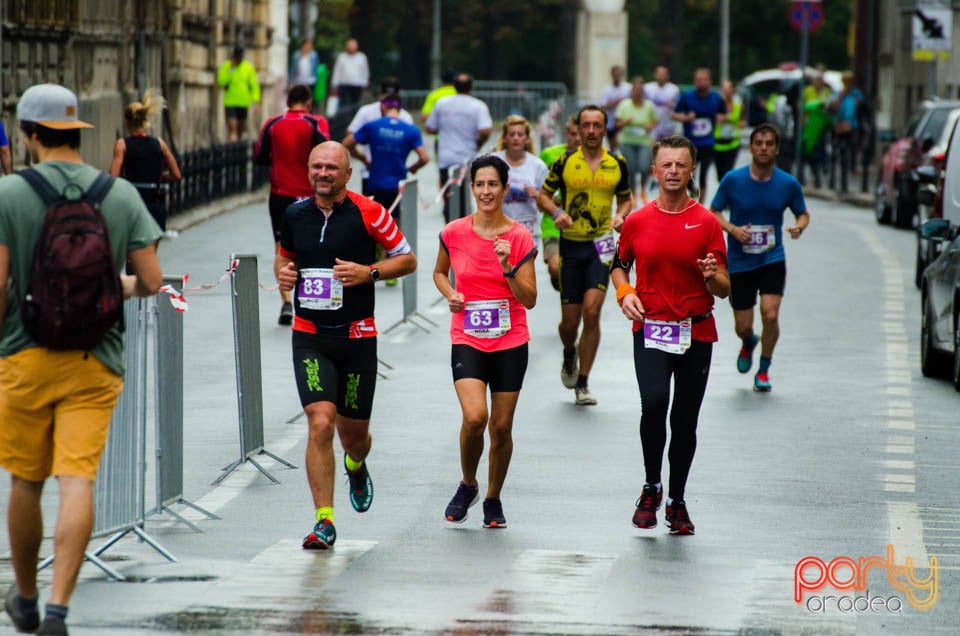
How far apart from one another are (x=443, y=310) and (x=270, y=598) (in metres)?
11.3

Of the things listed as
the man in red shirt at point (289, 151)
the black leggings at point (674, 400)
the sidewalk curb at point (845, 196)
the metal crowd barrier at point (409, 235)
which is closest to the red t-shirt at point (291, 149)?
the man in red shirt at point (289, 151)

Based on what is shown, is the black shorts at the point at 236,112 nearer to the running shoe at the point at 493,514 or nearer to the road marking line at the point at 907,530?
the road marking line at the point at 907,530

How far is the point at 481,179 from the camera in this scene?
9.30m

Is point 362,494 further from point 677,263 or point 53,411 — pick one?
point 53,411

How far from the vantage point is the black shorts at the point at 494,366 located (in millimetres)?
9172

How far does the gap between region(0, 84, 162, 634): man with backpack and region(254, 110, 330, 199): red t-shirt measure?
9865 mm

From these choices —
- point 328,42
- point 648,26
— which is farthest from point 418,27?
point 648,26

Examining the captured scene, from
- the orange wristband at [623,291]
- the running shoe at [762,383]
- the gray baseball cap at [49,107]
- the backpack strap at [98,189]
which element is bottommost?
the running shoe at [762,383]

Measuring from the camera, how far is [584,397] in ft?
43.3

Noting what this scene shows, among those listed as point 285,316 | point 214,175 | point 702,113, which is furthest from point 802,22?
point 285,316

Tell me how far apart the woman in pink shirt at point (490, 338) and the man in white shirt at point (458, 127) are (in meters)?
14.7

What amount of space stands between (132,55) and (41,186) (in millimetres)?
25494

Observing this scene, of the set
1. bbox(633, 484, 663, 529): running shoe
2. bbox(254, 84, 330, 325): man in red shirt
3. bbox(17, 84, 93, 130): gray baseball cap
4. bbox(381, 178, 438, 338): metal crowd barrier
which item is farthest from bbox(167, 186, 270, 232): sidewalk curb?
bbox(17, 84, 93, 130): gray baseball cap

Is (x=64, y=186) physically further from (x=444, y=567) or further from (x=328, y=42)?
(x=328, y=42)
